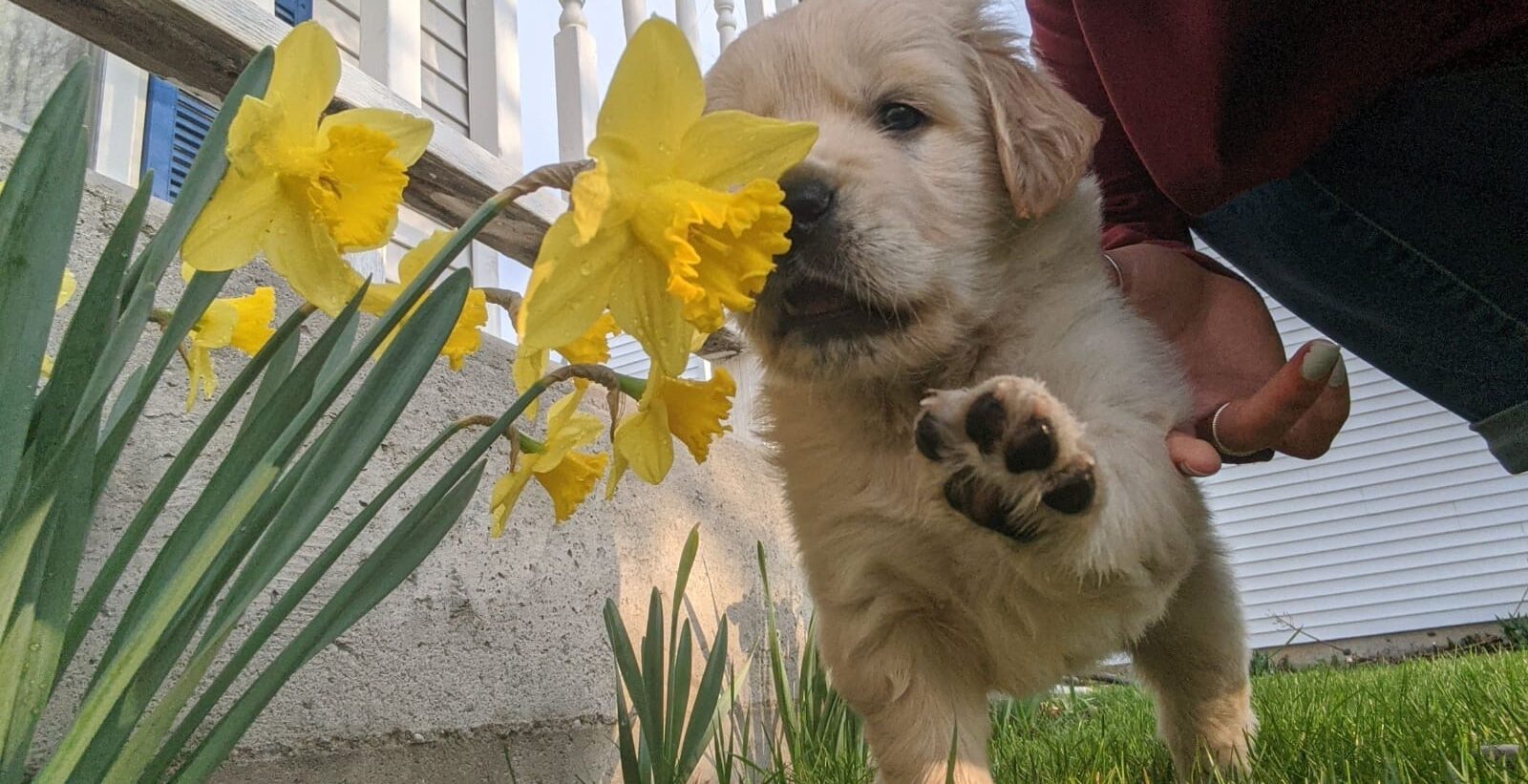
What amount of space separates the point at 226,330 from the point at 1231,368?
4.13 ft

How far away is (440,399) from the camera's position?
173 cm

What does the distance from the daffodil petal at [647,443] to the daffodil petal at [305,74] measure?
13.2 inches

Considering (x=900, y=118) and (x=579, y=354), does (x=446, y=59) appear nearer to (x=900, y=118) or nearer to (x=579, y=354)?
(x=900, y=118)

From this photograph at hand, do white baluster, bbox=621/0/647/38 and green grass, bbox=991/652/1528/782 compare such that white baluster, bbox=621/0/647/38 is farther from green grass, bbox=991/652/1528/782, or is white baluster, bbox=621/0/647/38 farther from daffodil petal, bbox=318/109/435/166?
daffodil petal, bbox=318/109/435/166

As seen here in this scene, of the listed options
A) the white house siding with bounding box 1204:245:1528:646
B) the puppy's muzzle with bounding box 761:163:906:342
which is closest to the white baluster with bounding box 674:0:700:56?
the puppy's muzzle with bounding box 761:163:906:342

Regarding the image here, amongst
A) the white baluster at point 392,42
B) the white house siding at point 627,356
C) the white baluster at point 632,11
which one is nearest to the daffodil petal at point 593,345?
the white baluster at point 392,42

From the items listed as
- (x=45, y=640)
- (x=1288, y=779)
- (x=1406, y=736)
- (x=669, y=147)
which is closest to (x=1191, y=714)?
(x=1406, y=736)

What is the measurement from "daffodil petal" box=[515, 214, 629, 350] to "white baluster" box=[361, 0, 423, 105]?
2.10 meters

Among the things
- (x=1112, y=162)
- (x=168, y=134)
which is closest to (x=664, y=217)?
(x=1112, y=162)

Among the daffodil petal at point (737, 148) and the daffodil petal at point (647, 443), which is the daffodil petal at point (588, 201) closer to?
the daffodil petal at point (737, 148)

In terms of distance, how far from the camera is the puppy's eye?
1.50m

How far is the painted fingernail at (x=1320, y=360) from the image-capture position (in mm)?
1015

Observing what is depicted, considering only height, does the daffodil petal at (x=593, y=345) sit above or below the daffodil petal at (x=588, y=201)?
below

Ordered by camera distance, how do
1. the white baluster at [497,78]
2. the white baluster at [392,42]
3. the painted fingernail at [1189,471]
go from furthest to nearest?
the white baluster at [497,78] < the white baluster at [392,42] < the painted fingernail at [1189,471]
